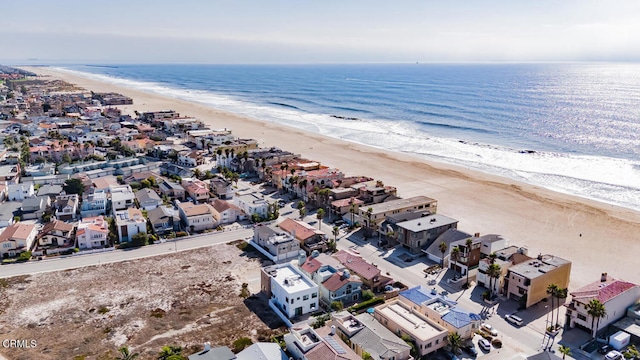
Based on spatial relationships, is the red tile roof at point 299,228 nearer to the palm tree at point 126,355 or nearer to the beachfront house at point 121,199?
the beachfront house at point 121,199

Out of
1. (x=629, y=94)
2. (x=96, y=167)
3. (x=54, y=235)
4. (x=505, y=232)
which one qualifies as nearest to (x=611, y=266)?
(x=505, y=232)

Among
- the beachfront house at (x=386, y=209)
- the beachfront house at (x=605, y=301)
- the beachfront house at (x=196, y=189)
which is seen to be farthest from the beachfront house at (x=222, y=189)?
the beachfront house at (x=605, y=301)

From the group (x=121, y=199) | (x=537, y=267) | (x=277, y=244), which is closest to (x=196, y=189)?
(x=121, y=199)

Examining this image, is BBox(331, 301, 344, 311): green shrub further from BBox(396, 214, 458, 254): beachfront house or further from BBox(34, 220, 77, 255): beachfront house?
BBox(34, 220, 77, 255): beachfront house

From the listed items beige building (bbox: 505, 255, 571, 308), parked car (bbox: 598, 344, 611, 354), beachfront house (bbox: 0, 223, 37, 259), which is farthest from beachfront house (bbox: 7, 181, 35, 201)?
parked car (bbox: 598, 344, 611, 354)

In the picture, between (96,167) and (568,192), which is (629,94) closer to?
(568,192)
